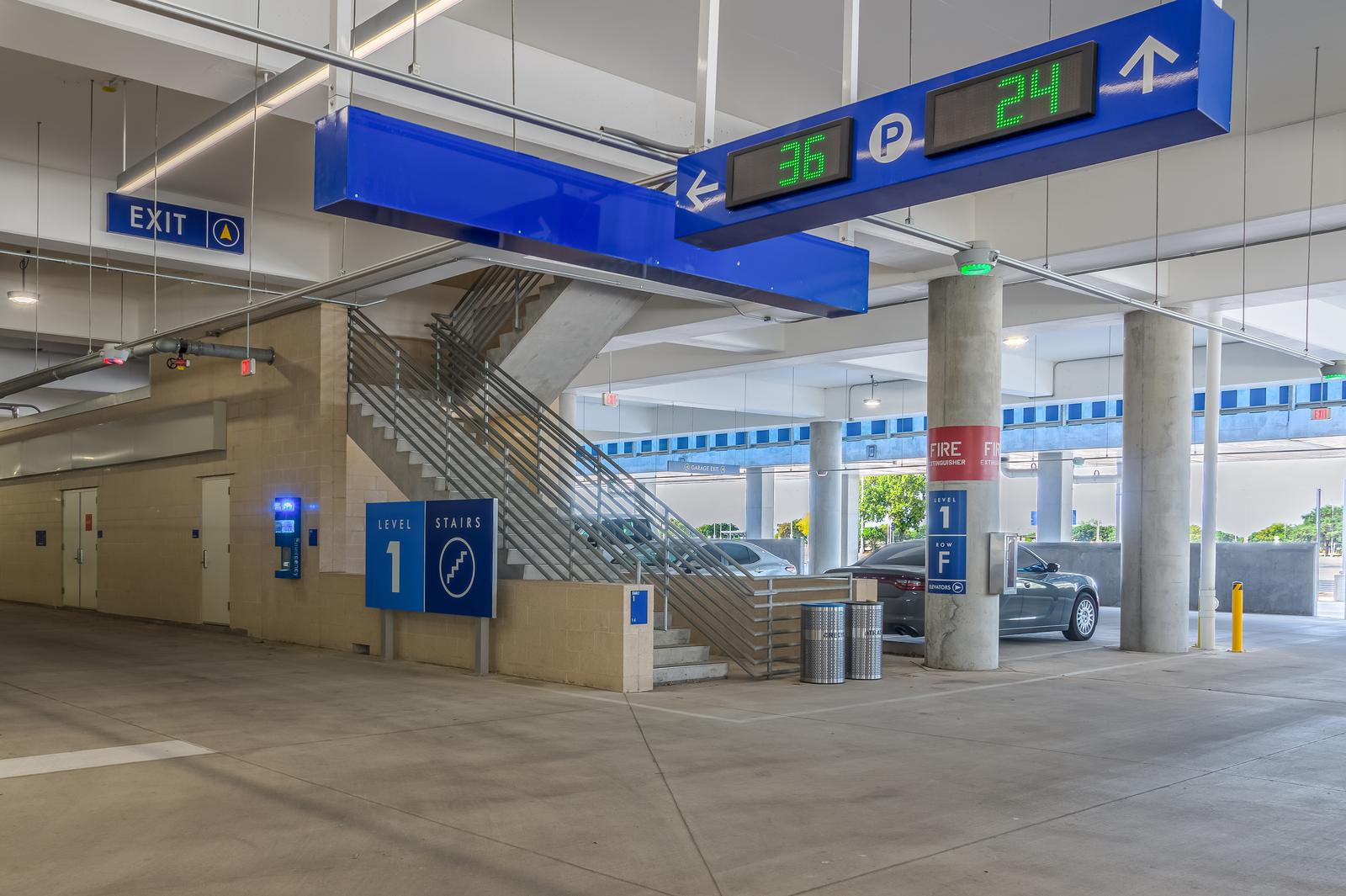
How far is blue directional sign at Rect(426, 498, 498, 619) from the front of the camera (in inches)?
424

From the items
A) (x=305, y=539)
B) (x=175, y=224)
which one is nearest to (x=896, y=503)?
(x=305, y=539)

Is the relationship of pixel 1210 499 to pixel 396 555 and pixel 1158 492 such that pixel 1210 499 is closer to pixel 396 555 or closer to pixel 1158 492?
pixel 1158 492

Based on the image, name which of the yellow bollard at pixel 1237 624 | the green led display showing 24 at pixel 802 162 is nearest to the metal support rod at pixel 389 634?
the green led display showing 24 at pixel 802 162

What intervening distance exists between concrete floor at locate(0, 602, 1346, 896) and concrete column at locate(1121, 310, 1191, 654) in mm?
3015

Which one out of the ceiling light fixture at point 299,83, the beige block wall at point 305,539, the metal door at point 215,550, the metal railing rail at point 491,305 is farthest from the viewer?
the metal door at point 215,550

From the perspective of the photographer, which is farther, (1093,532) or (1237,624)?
(1093,532)

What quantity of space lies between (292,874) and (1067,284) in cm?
842

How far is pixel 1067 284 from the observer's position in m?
10.3

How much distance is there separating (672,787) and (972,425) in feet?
23.2

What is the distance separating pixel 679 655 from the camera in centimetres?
1095

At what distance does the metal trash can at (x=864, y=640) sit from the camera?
36.9 feet

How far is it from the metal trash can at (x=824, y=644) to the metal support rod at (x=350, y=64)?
5584mm

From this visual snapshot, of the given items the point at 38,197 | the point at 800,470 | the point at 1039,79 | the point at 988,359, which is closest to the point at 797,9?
the point at 1039,79

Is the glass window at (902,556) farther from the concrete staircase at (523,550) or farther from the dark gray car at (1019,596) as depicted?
the concrete staircase at (523,550)
